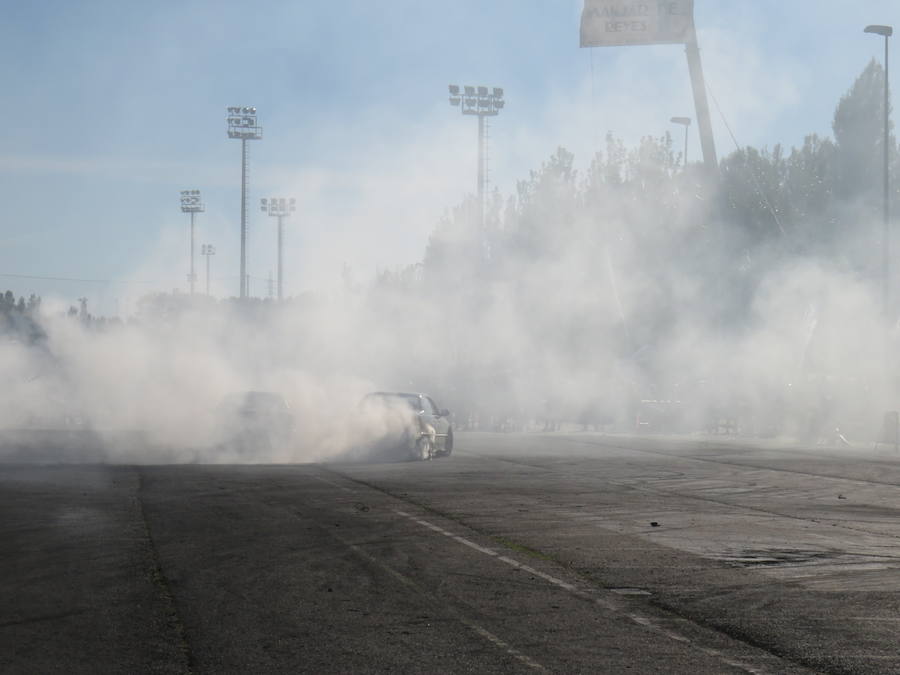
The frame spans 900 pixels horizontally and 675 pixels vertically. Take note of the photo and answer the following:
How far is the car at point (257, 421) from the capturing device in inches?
1112

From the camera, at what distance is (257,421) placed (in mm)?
28219

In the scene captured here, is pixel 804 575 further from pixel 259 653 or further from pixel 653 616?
pixel 259 653

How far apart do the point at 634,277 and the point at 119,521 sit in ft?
117

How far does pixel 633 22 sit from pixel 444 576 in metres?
26.6

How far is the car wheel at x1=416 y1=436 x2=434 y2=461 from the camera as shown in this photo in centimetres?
2714

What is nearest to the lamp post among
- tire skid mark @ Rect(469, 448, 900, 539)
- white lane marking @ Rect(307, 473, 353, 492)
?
tire skid mark @ Rect(469, 448, 900, 539)

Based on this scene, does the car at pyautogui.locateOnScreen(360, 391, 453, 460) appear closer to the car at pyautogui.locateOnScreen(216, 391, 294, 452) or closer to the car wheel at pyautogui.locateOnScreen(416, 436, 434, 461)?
the car wheel at pyautogui.locateOnScreen(416, 436, 434, 461)

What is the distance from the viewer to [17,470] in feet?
73.2

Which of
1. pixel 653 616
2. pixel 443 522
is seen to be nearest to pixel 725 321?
pixel 443 522

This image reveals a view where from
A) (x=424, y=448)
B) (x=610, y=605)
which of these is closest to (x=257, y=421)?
(x=424, y=448)

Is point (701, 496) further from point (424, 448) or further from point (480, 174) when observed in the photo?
point (480, 174)

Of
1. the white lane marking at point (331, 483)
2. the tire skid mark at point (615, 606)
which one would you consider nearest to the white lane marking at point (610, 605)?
the tire skid mark at point (615, 606)

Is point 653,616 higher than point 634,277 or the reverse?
the reverse

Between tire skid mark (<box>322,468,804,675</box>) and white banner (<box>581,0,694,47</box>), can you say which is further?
white banner (<box>581,0,694,47</box>)
